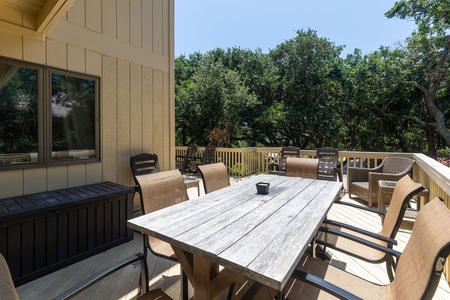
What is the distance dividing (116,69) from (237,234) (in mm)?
3310

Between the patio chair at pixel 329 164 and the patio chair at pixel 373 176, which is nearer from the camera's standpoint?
the patio chair at pixel 373 176

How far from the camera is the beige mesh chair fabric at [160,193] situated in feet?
6.12

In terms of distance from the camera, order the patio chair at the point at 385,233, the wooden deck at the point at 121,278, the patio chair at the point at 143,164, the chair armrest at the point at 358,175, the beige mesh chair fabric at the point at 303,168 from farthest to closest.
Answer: the chair armrest at the point at 358,175, the patio chair at the point at 143,164, the beige mesh chair fabric at the point at 303,168, the wooden deck at the point at 121,278, the patio chair at the point at 385,233

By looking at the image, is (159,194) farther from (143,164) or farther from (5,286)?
(143,164)

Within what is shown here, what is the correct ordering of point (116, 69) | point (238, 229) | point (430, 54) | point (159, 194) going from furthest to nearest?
point (430, 54), point (116, 69), point (159, 194), point (238, 229)

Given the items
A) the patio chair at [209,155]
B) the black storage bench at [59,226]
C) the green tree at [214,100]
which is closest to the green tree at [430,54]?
the green tree at [214,100]

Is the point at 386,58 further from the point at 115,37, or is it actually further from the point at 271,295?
the point at 271,295

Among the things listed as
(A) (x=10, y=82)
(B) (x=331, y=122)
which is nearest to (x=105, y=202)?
(A) (x=10, y=82)

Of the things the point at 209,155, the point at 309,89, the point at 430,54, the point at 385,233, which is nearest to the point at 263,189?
the point at 385,233

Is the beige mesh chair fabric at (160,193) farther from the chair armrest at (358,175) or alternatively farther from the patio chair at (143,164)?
the chair armrest at (358,175)

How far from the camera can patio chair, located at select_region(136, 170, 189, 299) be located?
1831 millimetres

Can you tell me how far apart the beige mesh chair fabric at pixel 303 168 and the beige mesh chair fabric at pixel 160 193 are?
1.89 meters

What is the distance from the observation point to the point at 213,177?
8.83ft

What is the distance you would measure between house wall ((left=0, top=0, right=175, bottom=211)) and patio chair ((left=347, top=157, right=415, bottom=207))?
359 cm
